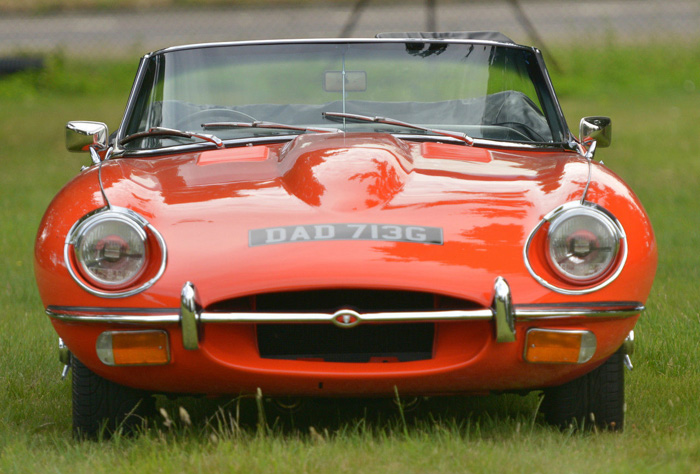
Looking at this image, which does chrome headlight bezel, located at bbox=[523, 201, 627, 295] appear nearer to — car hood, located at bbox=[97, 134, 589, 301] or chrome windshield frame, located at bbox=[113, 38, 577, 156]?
car hood, located at bbox=[97, 134, 589, 301]

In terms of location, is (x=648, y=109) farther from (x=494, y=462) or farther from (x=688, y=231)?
(x=494, y=462)

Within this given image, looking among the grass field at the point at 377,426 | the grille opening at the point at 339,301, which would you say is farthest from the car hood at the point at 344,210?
the grass field at the point at 377,426

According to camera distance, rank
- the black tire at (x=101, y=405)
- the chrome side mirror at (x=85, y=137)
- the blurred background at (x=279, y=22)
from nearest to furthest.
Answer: the black tire at (x=101, y=405) → the chrome side mirror at (x=85, y=137) → the blurred background at (x=279, y=22)

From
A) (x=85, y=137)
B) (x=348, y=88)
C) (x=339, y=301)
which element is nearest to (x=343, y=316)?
(x=339, y=301)

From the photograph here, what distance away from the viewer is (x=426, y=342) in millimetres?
3012

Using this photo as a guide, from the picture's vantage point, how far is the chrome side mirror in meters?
4.14

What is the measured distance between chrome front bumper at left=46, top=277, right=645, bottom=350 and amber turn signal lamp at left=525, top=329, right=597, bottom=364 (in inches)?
2.2

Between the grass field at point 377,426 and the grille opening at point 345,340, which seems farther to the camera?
the grille opening at point 345,340

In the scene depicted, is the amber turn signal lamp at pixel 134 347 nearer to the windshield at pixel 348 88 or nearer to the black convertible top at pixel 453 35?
the windshield at pixel 348 88

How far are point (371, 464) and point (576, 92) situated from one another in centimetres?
1283

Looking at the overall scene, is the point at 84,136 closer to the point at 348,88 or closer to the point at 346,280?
the point at 348,88

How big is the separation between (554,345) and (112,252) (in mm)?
1273

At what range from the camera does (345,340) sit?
3.00 m

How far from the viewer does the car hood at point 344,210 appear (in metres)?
2.85
